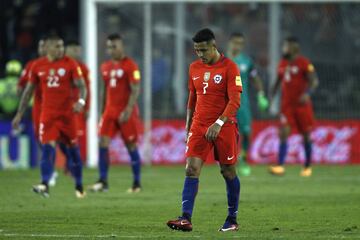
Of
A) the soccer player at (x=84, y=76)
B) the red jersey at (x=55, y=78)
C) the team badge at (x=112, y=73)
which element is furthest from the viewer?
the soccer player at (x=84, y=76)

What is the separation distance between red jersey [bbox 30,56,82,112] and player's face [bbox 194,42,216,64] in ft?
17.5

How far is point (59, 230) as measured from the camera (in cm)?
1307

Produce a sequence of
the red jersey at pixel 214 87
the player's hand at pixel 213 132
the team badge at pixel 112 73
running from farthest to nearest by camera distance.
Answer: the team badge at pixel 112 73
the red jersey at pixel 214 87
the player's hand at pixel 213 132

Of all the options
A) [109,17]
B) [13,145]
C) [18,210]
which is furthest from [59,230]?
[109,17]

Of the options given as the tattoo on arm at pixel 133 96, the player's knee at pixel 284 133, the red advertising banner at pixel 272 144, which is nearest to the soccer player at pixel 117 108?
the tattoo on arm at pixel 133 96

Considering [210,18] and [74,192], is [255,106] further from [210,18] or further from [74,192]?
[74,192]

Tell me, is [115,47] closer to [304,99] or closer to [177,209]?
[177,209]

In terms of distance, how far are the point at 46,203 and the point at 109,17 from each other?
11651 millimetres

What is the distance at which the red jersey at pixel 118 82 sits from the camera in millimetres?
19500

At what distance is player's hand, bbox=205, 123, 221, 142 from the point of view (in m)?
12.8

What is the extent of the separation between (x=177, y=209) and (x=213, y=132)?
3379 millimetres

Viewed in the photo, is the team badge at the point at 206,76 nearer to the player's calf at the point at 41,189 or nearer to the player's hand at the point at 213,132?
the player's hand at the point at 213,132

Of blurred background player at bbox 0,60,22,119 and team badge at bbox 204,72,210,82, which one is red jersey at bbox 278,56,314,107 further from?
team badge at bbox 204,72,210,82

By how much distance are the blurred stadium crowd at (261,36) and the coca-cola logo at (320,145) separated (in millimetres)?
400
